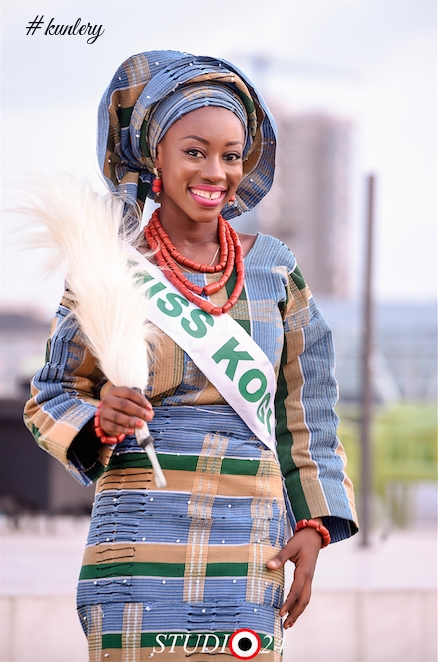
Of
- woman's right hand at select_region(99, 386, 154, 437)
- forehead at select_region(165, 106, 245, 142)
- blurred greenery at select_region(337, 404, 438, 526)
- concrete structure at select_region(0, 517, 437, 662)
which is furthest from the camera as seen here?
blurred greenery at select_region(337, 404, 438, 526)

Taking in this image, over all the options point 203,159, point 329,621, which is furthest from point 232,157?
point 329,621

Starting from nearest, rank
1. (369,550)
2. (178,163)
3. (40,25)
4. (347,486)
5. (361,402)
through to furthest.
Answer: (178,163), (347,486), (40,25), (369,550), (361,402)

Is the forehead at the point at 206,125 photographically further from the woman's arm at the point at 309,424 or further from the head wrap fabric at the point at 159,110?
the woman's arm at the point at 309,424

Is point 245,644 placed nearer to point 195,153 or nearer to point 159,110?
point 195,153

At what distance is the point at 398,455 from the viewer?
8.51 meters

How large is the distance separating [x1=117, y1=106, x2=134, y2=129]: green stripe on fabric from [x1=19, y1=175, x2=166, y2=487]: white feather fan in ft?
0.53

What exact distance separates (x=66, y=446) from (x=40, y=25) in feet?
5.53

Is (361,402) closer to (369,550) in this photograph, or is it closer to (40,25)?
(369,550)

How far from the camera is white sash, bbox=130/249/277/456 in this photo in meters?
1.92

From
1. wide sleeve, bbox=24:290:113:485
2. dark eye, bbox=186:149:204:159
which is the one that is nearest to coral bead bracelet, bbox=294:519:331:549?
wide sleeve, bbox=24:290:113:485

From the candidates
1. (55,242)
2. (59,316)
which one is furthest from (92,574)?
(55,242)

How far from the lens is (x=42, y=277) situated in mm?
1978

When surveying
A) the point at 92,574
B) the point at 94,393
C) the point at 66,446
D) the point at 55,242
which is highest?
the point at 55,242

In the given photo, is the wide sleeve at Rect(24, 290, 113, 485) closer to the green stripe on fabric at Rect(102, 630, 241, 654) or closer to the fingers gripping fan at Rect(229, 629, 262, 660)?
the green stripe on fabric at Rect(102, 630, 241, 654)
